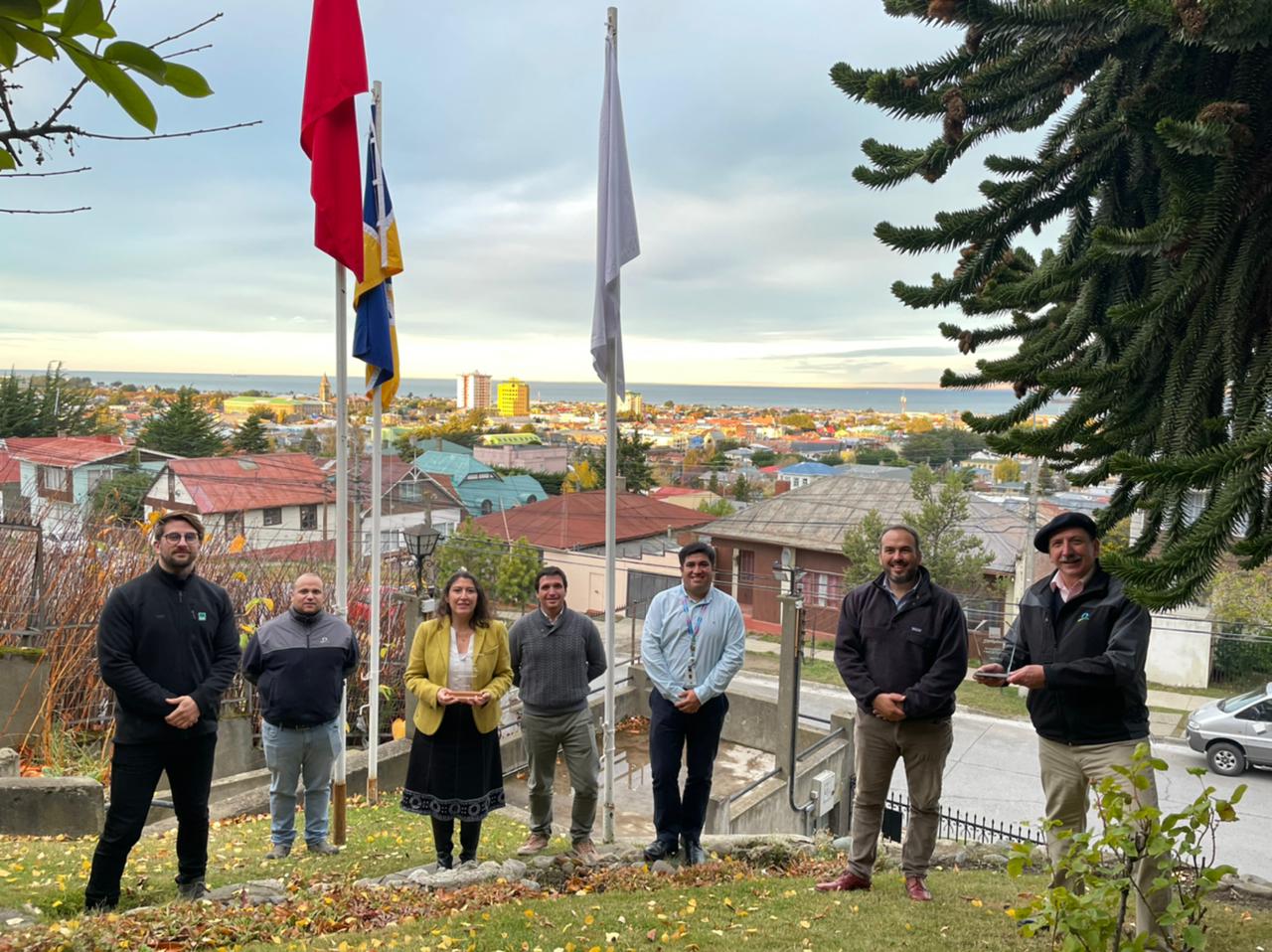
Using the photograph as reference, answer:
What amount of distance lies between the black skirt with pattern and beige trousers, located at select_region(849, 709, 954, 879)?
2.22 meters

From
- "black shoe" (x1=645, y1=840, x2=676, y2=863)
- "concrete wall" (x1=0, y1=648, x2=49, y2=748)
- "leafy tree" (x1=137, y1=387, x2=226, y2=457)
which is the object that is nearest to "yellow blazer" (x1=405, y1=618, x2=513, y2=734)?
"black shoe" (x1=645, y1=840, x2=676, y2=863)

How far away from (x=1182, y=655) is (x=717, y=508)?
2450 cm

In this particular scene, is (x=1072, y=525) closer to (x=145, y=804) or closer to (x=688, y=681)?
(x=688, y=681)

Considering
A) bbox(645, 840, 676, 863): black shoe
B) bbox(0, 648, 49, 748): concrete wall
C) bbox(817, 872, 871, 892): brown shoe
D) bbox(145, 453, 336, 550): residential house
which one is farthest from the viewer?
bbox(145, 453, 336, 550): residential house

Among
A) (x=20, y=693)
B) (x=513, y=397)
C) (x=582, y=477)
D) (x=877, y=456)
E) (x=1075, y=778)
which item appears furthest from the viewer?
(x=513, y=397)

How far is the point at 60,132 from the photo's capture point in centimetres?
244

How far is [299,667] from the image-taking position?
241 inches

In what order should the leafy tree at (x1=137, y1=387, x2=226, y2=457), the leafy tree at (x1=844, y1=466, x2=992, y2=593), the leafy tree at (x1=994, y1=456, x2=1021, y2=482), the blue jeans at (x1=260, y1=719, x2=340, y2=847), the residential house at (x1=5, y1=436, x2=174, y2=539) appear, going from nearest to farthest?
the blue jeans at (x1=260, y1=719, x2=340, y2=847)
the residential house at (x1=5, y1=436, x2=174, y2=539)
the leafy tree at (x1=844, y1=466, x2=992, y2=593)
the leafy tree at (x1=137, y1=387, x2=226, y2=457)
the leafy tree at (x1=994, y1=456, x2=1021, y2=482)

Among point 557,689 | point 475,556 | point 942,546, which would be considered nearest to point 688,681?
point 557,689

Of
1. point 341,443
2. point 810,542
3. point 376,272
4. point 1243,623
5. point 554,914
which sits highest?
point 376,272

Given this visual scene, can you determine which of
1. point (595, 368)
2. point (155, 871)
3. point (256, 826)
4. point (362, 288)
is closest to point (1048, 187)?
point (595, 368)

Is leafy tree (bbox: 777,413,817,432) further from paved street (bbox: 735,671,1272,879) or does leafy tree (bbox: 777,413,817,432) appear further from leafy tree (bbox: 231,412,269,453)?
paved street (bbox: 735,671,1272,879)

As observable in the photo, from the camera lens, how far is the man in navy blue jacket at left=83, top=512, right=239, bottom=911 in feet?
15.6

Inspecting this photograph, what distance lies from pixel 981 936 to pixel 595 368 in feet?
14.2
